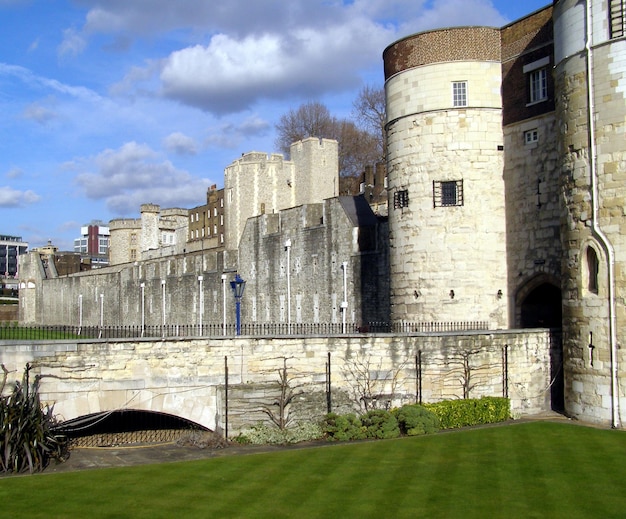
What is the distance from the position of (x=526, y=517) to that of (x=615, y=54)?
43.6 feet

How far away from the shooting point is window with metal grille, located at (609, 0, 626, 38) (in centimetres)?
1945

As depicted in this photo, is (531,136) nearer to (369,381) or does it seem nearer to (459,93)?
(459,93)

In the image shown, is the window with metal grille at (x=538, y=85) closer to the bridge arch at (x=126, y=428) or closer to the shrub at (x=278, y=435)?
the shrub at (x=278, y=435)

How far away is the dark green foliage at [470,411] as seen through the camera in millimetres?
19797

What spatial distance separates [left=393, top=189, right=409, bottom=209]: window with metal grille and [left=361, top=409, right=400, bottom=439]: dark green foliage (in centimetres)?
964

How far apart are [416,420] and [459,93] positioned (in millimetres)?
12443

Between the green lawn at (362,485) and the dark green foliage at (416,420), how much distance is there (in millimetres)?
1538

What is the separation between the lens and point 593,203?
19797 millimetres

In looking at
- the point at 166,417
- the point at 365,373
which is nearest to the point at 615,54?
the point at 365,373

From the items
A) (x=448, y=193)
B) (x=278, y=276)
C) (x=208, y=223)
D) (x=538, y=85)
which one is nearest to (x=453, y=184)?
(x=448, y=193)

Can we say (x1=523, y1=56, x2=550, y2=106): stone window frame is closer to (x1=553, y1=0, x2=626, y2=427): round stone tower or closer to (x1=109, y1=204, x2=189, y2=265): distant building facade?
(x1=553, y1=0, x2=626, y2=427): round stone tower

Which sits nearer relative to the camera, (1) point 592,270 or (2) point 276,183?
(1) point 592,270

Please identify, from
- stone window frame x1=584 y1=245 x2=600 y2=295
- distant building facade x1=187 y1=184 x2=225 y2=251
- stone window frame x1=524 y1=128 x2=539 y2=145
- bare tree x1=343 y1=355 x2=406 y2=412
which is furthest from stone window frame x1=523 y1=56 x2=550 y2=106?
distant building facade x1=187 y1=184 x2=225 y2=251

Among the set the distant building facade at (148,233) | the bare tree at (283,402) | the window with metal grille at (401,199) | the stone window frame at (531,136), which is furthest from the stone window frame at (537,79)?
Answer: the distant building facade at (148,233)
